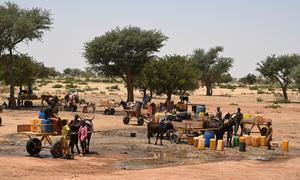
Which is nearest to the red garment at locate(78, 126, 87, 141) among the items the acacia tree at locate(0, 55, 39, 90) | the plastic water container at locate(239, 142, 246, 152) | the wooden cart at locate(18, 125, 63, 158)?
the wooden cart at locate(18, 125, 63, 158)

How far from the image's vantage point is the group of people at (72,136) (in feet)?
66.9

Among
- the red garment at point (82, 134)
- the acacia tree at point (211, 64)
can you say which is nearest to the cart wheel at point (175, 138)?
the red garment at point (82, 134)

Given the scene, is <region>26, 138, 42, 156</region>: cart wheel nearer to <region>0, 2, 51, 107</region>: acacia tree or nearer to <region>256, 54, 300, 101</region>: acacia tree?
<region>0, 2, 51, 107</region>: acacia tree

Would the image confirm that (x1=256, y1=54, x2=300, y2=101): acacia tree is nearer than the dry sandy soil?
Result: No

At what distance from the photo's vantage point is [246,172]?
1886 cm

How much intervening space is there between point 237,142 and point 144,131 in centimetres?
756

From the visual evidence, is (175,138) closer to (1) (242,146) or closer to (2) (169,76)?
(1) (242,146)

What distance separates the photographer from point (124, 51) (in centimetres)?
5997

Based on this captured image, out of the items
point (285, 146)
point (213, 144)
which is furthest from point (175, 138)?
point (285, 146)

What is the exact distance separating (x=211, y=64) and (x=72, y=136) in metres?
79.5

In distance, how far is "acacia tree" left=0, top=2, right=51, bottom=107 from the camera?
49.7 m

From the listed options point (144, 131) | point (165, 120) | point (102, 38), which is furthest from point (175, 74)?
point (165, 120)

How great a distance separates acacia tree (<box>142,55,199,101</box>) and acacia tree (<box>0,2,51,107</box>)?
36.2 feet

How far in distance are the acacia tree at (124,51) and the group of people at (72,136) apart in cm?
3603
